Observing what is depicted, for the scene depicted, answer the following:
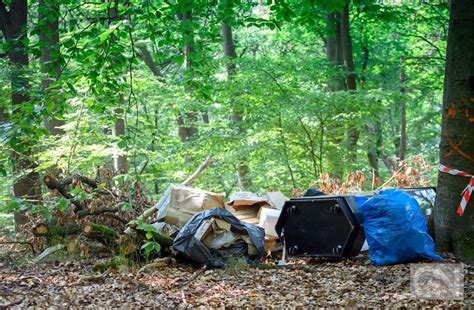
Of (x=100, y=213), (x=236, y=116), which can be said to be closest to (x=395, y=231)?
(x=100, y=213)

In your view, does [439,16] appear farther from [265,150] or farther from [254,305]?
[254,305]

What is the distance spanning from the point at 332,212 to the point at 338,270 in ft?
2.53

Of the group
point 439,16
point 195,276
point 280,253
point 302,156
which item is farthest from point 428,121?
point 195,276

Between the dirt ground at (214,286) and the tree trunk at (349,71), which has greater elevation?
the tree trunk at (349,71)

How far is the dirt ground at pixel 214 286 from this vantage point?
542cm

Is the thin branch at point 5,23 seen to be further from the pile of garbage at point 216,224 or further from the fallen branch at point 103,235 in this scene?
the fallen branch at point 103,235

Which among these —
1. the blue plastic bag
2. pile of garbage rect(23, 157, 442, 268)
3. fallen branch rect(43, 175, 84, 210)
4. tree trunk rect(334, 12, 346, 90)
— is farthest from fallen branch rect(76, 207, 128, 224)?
tree trunk rect(334, 12, 346, 90)

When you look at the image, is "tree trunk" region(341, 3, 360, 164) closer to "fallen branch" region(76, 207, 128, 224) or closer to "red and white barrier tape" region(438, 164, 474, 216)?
"red and white barrier tape" region(438, 164, 474, 216)

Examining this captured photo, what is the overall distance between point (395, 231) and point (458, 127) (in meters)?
1.41

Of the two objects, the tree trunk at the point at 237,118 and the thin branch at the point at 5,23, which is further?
the tree trunk at the point at 237,118

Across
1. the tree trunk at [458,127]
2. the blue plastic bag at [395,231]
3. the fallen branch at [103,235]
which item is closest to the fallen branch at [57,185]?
the fallen branch at [103,235]

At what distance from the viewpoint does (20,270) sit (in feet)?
24.0

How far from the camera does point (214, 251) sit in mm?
7641

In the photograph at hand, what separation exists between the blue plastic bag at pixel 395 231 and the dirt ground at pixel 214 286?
0.63ft
